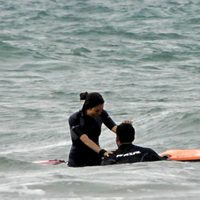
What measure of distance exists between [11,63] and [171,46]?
7043mm

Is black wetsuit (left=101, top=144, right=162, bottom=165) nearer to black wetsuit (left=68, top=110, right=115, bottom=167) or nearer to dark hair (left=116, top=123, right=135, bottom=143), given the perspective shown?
dark hair (left=116, top=123, right=135, bottom=143)

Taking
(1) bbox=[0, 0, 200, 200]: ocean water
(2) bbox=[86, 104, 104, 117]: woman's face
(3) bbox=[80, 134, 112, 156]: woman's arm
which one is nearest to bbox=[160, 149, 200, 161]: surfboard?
(1) bbox=[0, 0, 200, 200]: ocean water

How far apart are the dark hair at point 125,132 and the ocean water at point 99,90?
36 cm

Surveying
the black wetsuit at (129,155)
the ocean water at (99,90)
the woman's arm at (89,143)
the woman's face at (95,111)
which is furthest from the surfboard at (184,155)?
the woman's face at (95,111)

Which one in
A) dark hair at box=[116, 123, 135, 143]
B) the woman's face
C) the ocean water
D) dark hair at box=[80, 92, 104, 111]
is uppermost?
dark hair at box=[80, 92, 104, 111]

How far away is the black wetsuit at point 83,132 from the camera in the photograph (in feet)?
31.7

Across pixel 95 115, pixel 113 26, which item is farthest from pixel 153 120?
pixel 113 26

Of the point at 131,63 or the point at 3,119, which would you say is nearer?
the point at 3,119

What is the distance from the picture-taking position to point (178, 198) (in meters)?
6.88

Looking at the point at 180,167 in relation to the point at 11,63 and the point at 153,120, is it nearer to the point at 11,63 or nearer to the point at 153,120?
the point at 153,120

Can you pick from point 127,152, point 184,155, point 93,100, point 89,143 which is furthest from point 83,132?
point 184,155

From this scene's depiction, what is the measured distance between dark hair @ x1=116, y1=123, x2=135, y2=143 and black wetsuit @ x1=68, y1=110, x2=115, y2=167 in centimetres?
86

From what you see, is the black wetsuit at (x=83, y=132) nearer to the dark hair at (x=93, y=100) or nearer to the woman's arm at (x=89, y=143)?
the woman's arm at (x=89, y=143)

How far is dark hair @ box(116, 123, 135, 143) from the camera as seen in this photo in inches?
347
